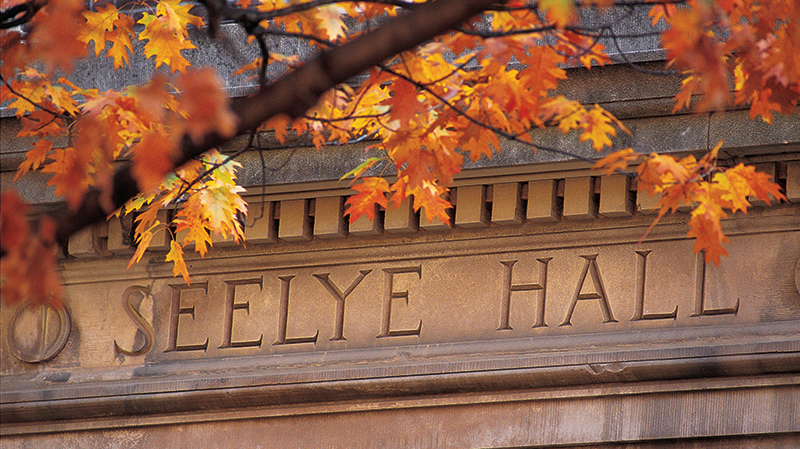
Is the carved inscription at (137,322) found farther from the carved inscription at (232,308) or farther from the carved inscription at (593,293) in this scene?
the carved inscription at (593,293)

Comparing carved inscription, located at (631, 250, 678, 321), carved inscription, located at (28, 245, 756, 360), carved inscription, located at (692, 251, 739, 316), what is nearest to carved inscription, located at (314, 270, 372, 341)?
A: carved inscription, located at (28, 245, 756, 360)

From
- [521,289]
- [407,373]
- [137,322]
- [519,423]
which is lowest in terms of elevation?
[519,423]

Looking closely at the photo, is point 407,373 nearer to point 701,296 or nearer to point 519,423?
point 519,423

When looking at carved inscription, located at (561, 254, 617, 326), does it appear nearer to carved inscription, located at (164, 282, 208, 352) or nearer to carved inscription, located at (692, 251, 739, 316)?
carved inscription, located at (692, 251, 739, 316)

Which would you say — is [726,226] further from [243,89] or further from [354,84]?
[243,89]

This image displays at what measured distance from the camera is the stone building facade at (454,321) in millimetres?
6695

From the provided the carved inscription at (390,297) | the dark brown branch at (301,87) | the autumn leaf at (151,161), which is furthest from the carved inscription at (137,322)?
the autumn leaf at (151,161)

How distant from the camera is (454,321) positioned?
7379mm

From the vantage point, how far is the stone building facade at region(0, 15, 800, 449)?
6695 millimetres

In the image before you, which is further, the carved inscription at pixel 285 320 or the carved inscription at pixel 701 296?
the carved inscription at pixel 285 320

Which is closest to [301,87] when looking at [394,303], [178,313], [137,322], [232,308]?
[394,303]

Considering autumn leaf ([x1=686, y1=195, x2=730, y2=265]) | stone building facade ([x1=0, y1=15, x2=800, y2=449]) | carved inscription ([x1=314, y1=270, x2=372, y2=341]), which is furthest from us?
carved inscription ([x1=314, y1=270, x2=372, y2=341])

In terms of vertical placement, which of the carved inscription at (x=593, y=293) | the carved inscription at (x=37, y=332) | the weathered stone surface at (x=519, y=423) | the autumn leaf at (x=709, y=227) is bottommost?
the weathered stone surface at (x=519, y=423)

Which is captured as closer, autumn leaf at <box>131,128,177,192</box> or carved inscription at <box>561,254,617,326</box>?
autumn leaf at <box>131,128,177,192</box>
